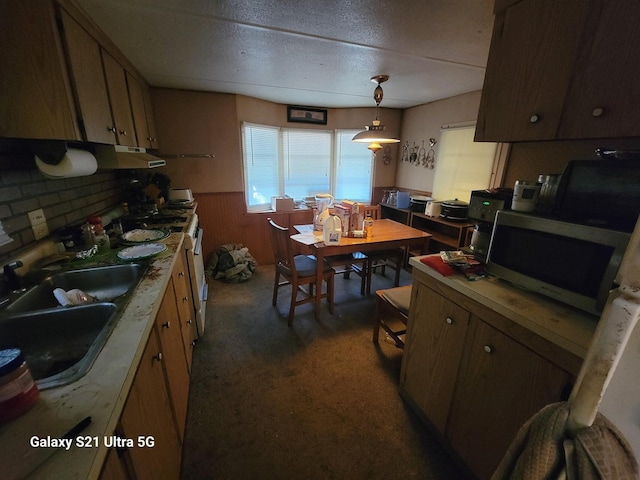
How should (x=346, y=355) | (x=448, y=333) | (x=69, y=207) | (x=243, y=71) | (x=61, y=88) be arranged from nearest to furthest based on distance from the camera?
(x=61, y=88) < (x=448, y=333) < (x=69, y=207) < (x=346, y=355) < (x=243, y=71)

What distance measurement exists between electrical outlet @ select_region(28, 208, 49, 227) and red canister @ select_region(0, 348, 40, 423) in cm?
108

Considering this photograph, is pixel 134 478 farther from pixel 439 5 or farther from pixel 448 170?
pixel 448 170

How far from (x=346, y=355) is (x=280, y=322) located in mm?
722

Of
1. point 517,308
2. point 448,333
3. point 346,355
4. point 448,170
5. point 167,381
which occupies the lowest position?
point 346,355

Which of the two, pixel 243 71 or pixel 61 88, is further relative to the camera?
pixel 243 71

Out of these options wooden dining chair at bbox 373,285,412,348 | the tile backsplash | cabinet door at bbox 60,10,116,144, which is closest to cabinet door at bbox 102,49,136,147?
cabinet door at bbox 60,10,116,144

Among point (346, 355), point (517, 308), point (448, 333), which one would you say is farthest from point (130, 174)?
point (517, 308)

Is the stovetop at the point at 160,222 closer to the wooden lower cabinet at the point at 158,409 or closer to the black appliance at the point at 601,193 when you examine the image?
the wooden lower cabinet at the point at 158,409

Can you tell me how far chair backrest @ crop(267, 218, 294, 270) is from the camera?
86.6 inches

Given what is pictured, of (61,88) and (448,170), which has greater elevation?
(61,88)

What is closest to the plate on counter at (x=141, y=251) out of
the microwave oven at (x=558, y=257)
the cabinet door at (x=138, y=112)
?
the cabinet door at (x=138, y=112)

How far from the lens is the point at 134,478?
690 mm

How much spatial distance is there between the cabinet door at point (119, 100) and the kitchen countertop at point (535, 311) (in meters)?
2.26

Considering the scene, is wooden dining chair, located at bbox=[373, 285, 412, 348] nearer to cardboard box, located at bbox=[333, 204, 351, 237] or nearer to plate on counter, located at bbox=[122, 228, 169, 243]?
cardboard box, located at bbox=[333, 204, 351, 237]
